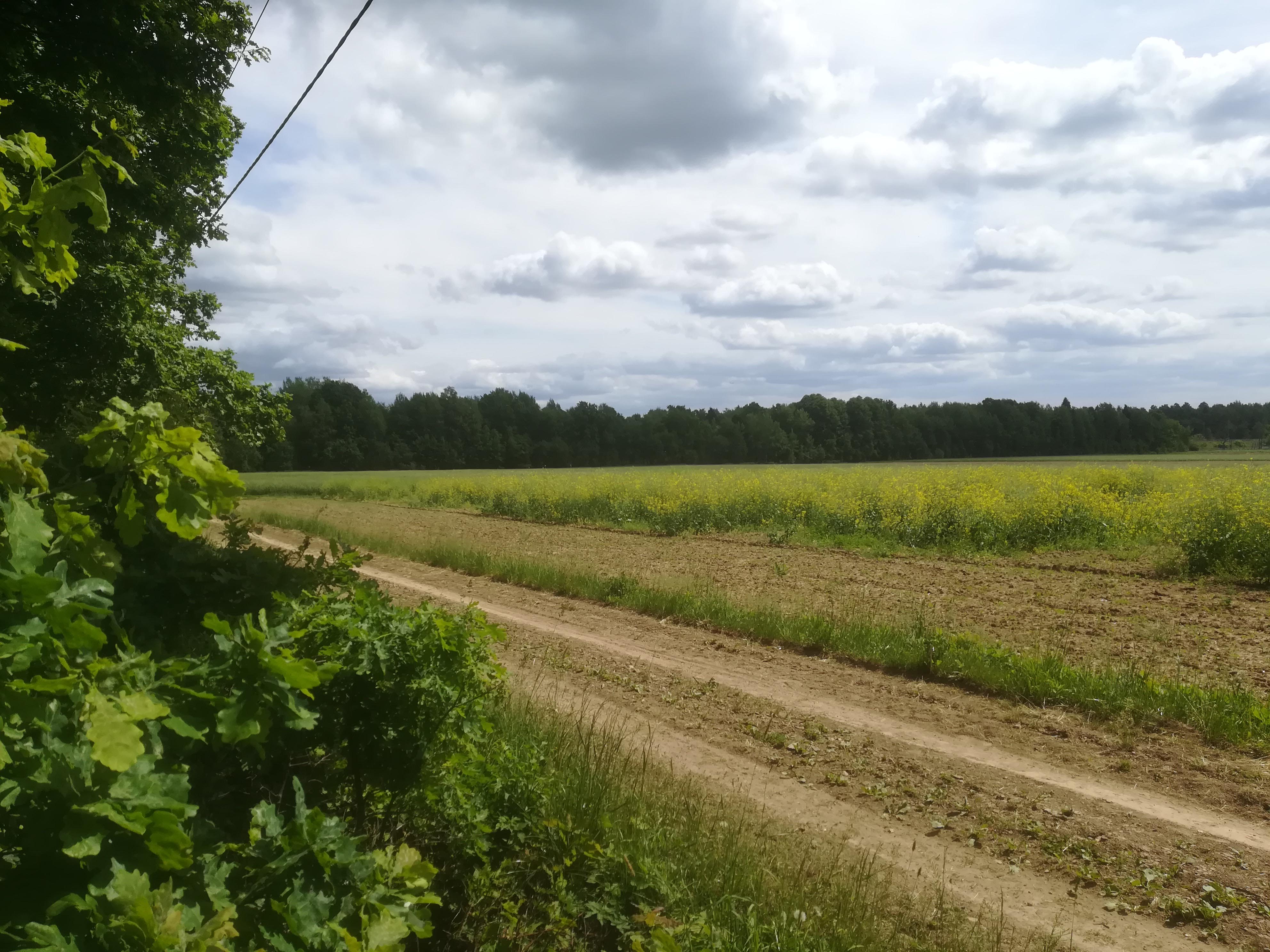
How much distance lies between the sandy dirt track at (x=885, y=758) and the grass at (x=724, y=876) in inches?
13.7

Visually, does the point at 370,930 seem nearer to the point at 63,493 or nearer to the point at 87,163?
the point at 63,493

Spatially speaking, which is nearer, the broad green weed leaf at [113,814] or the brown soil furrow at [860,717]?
the broad green weed leaf at [113,814]

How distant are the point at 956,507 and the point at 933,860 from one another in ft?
56.8

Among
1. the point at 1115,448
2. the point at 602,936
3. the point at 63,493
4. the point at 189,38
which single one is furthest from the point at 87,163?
the point at 1115,448

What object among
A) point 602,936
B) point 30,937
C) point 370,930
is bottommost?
point 602,936

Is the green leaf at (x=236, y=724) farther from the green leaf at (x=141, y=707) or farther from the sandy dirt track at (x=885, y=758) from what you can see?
the sandy dirt track at (x=885, y=758)

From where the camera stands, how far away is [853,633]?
1024 cm

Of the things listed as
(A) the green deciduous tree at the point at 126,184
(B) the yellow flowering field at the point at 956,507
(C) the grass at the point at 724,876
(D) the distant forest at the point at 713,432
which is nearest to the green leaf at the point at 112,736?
(C) the grass at the point at 724,876

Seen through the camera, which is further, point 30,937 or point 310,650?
point 310,650

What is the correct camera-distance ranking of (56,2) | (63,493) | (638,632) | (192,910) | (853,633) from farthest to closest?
(638,632) → (853,633) → (56,2) → (63,493) → (192,910)

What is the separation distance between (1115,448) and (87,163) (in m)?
95.1

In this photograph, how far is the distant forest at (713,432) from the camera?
83438 millimetres

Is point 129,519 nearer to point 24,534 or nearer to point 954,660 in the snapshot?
point 24,534

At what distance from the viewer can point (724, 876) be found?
14.6 ft
